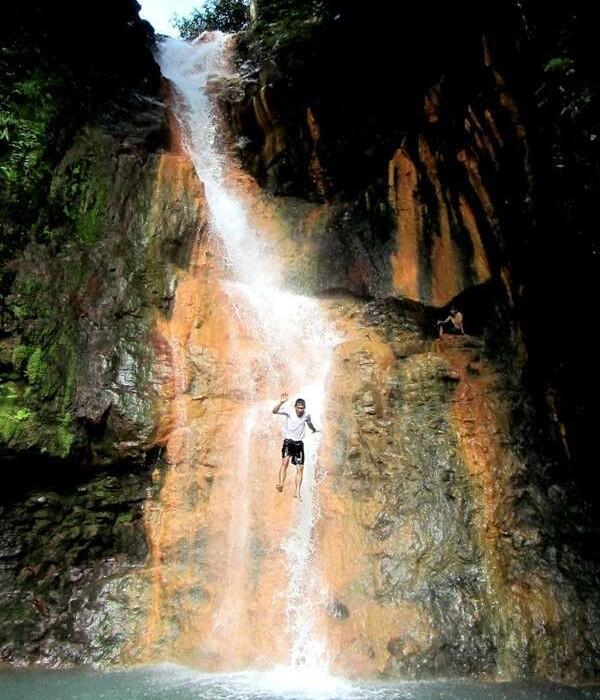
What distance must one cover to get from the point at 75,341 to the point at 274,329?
3.75m

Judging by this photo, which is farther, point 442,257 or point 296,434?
point 442,257

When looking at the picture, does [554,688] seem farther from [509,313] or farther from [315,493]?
[509,313]

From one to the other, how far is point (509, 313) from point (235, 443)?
595 centimetres

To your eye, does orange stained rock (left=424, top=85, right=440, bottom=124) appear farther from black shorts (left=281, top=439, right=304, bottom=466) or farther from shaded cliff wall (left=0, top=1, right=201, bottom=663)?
black shorts (left=281, top=439, right=304, bottom=466)

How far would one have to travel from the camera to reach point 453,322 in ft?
41.1

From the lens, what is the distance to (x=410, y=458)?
1018 cm

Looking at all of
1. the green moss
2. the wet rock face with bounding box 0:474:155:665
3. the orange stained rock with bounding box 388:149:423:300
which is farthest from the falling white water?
the green moss

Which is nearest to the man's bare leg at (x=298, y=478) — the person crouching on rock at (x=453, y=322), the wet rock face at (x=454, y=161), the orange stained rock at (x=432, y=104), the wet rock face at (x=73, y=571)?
the wet rock face at (x=73, y=571)

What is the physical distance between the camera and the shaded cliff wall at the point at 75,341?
9125 millimetres

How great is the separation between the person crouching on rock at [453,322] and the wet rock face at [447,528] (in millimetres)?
457

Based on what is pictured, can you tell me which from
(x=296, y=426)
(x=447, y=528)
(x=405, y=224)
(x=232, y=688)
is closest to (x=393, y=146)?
(x=405, y=224)

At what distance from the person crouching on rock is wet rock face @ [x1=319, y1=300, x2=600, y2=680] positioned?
457 mm

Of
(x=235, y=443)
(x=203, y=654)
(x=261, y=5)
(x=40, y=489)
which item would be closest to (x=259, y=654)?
(x=203, y=654)

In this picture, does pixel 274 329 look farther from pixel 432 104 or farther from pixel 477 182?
pixel 432 104
